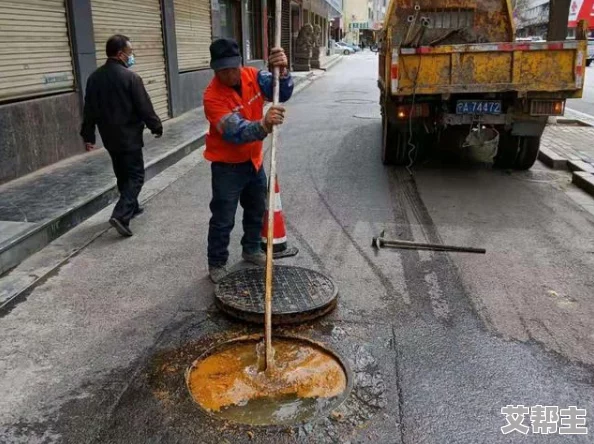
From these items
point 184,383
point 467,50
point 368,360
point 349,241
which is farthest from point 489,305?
point 467,50

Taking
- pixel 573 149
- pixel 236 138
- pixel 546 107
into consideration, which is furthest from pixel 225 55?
pixel 573 149

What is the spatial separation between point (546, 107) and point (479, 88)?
0.86 metres

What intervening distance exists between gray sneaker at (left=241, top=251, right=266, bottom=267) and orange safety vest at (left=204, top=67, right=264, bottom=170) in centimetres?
86

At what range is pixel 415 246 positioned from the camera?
516cm

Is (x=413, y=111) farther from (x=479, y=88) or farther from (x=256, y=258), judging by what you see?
(x=256, y=258)

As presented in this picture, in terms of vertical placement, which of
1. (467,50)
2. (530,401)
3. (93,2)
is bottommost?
(530,401)

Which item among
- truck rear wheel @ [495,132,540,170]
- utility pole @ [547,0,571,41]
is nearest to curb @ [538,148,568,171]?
truck rear wheel @ [495,132,540,170]

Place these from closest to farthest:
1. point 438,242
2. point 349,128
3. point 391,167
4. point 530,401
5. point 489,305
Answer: point 530,401 → point 489,305 → point 438,242 → point 391,167 → point 349,128

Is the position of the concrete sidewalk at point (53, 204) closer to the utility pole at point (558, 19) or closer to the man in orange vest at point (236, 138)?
the man in orange vest at point (236, 138)

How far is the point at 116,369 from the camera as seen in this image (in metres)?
3.31

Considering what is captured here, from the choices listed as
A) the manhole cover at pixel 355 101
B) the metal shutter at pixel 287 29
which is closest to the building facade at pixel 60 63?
the manhole cover at pixel 355 101

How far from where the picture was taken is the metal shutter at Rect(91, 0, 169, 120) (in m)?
8.98

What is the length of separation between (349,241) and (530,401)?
8.55 ft

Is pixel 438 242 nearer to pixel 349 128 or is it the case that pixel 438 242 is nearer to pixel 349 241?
pixel 349 241
